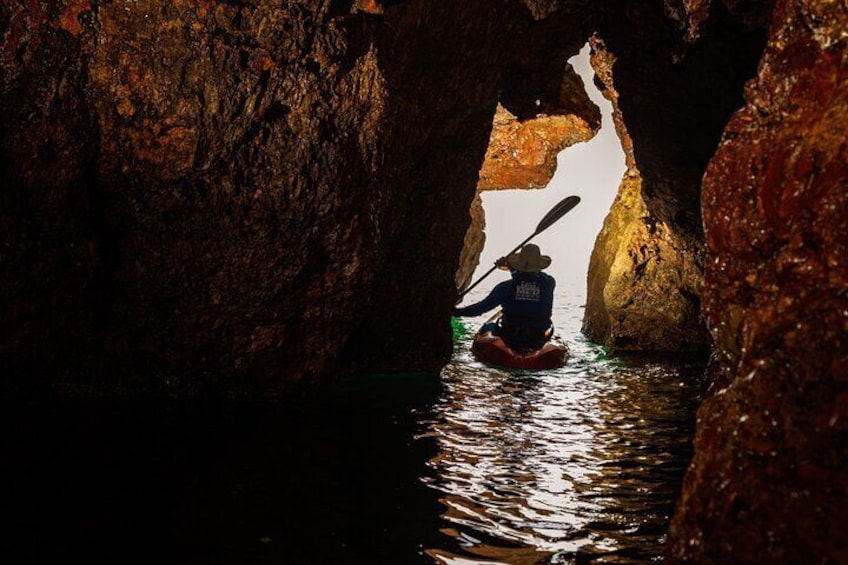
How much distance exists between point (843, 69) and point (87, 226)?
511cm

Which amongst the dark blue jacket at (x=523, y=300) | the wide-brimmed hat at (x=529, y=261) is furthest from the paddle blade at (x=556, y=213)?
the dark blue jacket at (x=523, y=300)

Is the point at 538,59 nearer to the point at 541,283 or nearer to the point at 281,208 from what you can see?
the point at 541,283

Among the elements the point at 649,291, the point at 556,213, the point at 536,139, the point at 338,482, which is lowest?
the point at 338,482

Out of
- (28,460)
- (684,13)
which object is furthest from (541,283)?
(28,460)

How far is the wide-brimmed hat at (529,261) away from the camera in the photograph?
9.91m

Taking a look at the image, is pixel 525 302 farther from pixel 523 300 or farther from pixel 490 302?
pixel 490 302

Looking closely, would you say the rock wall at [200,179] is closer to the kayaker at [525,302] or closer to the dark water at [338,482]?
the dark water at [338,482]

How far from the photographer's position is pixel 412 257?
26.2 feet

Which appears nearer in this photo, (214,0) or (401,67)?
(214,0)

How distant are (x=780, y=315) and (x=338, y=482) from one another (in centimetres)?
283

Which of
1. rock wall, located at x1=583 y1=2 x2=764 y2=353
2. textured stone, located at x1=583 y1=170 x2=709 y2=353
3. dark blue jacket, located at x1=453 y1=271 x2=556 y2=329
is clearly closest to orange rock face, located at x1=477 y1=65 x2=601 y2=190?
rock wall, located at x1=583 y1=2 x2=764 y2=353

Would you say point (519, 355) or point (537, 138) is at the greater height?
point (537, 138)

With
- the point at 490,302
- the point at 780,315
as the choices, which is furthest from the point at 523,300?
the point at 780,315

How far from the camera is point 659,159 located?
10141 mm
